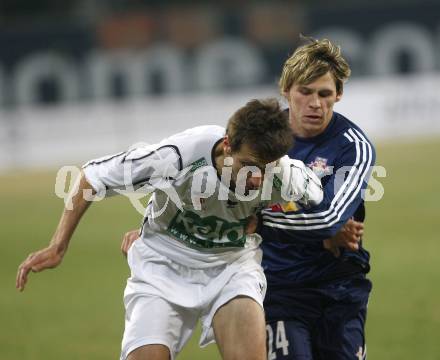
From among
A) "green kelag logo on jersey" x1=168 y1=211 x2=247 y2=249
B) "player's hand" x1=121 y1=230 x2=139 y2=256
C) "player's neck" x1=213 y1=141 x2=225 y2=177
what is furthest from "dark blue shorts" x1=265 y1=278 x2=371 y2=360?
"player's neck" x1=213 y1=141 x2=225 y2=177

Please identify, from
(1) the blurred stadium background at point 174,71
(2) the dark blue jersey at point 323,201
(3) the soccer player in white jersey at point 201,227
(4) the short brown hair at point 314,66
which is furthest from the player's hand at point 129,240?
(1) the blurred stadium background at point 174,71

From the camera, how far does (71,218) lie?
5.10m

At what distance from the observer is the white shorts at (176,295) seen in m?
4.92

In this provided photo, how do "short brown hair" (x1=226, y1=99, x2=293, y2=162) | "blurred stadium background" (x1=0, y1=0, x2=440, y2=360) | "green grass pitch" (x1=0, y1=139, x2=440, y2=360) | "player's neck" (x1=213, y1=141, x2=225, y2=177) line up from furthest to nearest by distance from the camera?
"blurred stadium background" (x1=0, y1=0, x2=440, y2=360) < "green grass pitch" (x1=0, y1=139, x2=440, y2=360) < "player's neck" (x1=213, y1=141, x2=225, y2=177) < "short brown hair" (x1=226, y1=99, x2=293, y2=162)

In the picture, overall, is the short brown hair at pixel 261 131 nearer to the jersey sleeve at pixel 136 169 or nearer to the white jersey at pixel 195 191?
the white jersey at pixel 195 191

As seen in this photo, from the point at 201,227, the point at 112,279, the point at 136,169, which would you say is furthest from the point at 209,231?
the point at 112,279

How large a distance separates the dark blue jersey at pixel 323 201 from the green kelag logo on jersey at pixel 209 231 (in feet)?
0.87

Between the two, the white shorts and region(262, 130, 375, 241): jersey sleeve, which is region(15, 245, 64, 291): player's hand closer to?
the white shorts

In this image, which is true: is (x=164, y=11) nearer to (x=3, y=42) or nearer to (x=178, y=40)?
(x=178, y=40)

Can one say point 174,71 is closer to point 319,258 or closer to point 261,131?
point 319,258

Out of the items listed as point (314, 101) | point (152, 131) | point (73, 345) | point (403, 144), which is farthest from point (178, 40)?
point (314, 101)

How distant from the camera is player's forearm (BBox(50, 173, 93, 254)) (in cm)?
503

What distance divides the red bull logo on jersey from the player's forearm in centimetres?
123

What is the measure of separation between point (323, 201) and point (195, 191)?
67 centimetres
